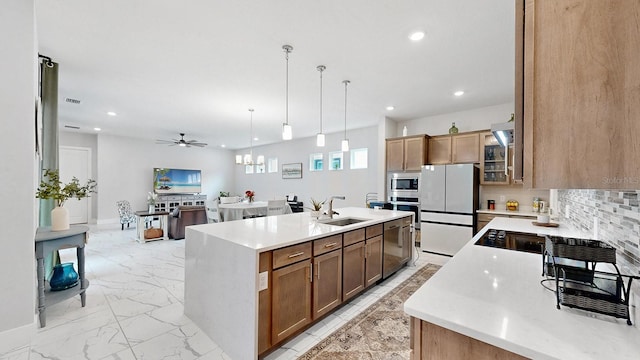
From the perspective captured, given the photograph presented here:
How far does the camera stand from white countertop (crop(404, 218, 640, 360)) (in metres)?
0.70

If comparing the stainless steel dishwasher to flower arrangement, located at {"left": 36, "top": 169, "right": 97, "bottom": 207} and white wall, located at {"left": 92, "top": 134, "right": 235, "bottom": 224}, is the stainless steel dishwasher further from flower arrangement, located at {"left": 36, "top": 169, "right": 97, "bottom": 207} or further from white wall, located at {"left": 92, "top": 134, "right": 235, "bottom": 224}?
white wall, located at {"left": 92, "top": 134, "right": 235, "bottom": 224}

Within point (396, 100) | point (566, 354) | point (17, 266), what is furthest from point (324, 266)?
point (396, 100)

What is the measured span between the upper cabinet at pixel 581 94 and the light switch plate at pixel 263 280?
1535 mm

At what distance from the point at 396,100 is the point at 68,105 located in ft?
19.9

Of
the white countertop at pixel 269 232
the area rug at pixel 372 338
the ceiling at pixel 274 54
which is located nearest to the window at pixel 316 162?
the ceiling at pixel 274 54

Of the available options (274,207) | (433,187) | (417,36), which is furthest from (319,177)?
(417,36)

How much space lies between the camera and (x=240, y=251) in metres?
1.79

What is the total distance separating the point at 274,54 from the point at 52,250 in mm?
2824

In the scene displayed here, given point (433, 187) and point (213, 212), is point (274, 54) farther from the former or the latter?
point (213, 212)

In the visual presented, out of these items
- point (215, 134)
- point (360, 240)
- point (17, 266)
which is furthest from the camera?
point (215, 134)

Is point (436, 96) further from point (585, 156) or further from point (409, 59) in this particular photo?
point (585, 156)

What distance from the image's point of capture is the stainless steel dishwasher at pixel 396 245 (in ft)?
10.5

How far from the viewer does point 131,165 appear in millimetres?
8016

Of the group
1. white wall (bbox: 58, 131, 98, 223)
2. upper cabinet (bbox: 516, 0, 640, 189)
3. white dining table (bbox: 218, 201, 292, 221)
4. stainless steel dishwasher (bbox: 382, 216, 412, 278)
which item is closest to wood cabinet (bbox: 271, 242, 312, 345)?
stainless steel dishwasher (bbox: 382, 216, 412, 278)
